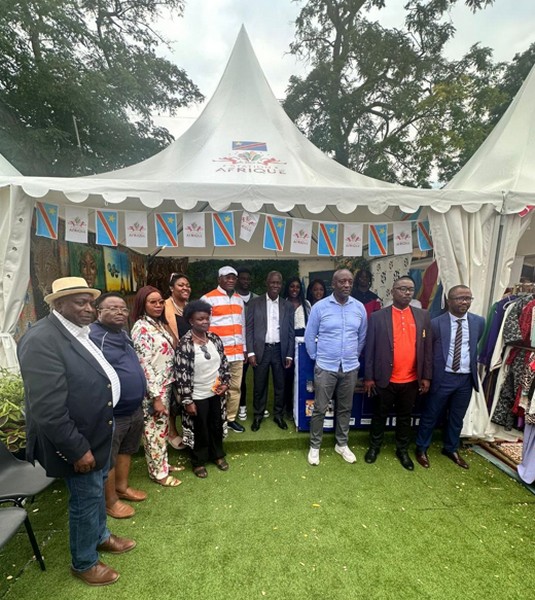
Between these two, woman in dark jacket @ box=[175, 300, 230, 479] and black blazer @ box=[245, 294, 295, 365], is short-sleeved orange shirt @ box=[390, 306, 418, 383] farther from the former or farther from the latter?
woman in dark jacket @ box=[175, 300, 230, 479]

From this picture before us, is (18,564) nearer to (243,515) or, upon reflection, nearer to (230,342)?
(243,515)

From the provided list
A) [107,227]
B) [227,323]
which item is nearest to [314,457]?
[227,323]

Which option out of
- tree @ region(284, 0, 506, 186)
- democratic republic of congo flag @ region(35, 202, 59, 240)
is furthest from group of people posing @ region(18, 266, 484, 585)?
tree @ region(284, 0, 506, 186)

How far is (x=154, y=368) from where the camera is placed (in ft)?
8.60

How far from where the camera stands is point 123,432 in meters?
2.35

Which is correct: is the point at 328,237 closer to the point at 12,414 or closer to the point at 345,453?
the point at 345,453

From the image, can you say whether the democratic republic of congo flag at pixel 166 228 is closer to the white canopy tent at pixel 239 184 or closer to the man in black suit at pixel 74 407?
the white canopy tent at pixel 239 184

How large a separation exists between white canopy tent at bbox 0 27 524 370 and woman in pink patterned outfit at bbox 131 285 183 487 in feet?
3.42

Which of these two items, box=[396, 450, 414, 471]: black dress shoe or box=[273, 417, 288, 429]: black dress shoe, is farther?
box=[273, 417, 288, 429]: black dress shoe

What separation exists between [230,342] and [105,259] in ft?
10.0

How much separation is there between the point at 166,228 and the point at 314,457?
2.91 m

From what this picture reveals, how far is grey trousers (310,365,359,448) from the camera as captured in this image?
3123 mm

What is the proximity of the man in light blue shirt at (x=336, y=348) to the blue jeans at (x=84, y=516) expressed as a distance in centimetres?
198

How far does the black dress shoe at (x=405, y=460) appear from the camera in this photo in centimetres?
312
